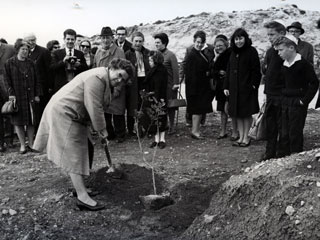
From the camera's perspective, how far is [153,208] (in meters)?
4.53

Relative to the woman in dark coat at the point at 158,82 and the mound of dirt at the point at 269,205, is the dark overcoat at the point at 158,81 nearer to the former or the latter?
the woman in dark coat at the point at 158,82

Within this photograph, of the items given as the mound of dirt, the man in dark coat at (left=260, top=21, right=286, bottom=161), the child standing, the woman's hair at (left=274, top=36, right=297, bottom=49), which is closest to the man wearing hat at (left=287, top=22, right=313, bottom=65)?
the man in dark coat at (left=260, top=21, right=286, bottom=161)

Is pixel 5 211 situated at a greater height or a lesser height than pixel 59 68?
lesser

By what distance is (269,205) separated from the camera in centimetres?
381

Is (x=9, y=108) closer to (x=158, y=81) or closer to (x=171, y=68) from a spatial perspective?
(x=158, y=81)

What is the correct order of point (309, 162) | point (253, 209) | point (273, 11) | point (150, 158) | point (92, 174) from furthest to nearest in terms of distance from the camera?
point (273, 11)
point (150, 158)
point (92, 174)
point (309, 162)
point (253, 209)

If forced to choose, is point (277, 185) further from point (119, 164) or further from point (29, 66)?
point (29, 66)

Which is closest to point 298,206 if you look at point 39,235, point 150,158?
point 39,235

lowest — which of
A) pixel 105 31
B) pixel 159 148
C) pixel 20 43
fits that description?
pixel 159 148

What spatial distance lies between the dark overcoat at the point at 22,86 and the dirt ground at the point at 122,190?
593 mm

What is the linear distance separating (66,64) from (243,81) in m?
2.67

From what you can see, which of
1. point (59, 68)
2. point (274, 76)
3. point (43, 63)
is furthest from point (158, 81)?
point (43, 63)

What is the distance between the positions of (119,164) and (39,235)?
68.1 inches

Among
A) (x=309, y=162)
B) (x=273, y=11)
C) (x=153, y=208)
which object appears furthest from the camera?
(x=273, y=11)
